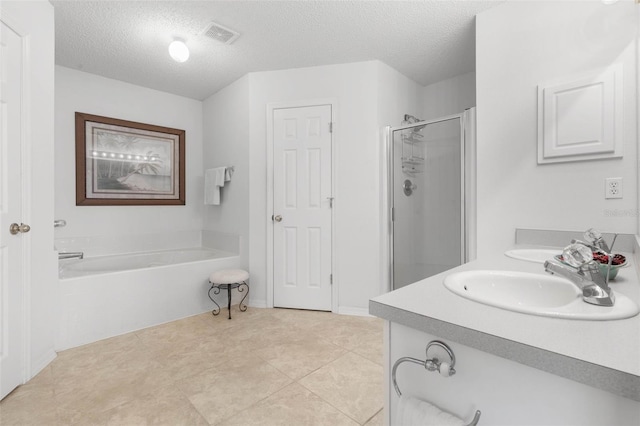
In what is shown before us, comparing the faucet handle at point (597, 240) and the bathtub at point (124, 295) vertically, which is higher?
the faucet handle at point (597, 240)

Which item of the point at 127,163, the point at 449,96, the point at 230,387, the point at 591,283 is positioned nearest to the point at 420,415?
the point at 591,283

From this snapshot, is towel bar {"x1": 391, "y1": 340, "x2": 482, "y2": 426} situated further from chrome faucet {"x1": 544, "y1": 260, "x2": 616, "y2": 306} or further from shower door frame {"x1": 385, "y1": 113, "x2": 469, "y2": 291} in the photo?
shower door frame {"x1": 385, "y1": 113, "x2": 469, "y2": 291}

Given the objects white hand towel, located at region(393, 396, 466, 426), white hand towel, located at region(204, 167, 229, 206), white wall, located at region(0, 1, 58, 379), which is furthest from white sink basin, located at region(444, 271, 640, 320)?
white hand towel, located at region(204, 167, 229, 206)

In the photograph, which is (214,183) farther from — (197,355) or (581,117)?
(581,117)

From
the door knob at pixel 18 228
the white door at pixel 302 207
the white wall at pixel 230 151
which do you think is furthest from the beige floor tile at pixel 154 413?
the white wall at pixel 230 151

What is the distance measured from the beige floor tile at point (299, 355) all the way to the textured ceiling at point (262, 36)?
238 centimetres

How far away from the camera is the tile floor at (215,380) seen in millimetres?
1455

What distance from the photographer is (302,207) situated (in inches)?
116

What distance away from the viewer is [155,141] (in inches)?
138

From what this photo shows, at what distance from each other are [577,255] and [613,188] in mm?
1212

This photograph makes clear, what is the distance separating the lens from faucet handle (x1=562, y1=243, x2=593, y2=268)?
2.56 ft

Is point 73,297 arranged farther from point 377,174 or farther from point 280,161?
point 377,174

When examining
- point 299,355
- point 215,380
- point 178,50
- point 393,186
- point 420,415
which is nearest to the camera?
point 420,415

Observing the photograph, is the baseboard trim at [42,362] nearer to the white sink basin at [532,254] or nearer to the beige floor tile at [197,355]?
the beige floor tile at [197,355]
